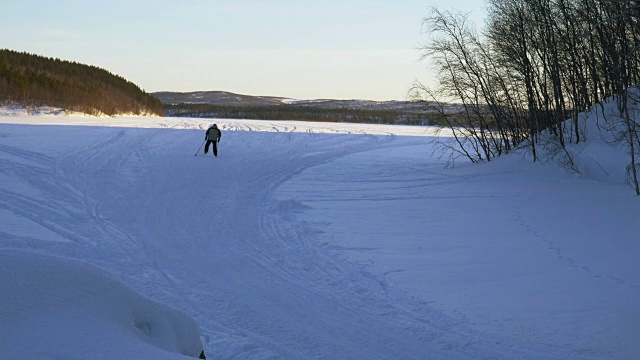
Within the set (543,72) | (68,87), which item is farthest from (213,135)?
(68,87)

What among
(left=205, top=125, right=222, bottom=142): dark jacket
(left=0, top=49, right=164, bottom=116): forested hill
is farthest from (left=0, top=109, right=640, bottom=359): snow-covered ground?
(left=0, top=49, right=164, bottom=116): forested hill

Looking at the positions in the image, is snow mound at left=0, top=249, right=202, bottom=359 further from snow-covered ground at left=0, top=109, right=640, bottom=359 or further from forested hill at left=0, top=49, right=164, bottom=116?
forested hill at left=0, top=49, right=164, bottom=116

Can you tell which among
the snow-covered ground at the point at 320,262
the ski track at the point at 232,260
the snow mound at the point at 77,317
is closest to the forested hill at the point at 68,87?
the ski track at the point at 232,260

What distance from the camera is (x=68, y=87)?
68812 mm

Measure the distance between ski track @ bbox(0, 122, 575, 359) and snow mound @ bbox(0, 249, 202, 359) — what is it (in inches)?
81.9

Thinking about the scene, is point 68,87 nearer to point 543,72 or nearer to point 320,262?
point 543,72

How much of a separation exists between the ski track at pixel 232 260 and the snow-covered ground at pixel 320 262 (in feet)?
0.12

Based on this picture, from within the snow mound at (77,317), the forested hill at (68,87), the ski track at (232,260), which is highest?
the forested hill at (68,87)

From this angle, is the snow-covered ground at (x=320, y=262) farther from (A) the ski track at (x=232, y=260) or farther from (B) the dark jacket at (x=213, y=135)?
(B) the dark jacket at (x=213, y=135)

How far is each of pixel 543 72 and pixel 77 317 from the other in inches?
828

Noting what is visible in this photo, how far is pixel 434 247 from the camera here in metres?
11.9

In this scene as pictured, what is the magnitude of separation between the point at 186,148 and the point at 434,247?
21.7m

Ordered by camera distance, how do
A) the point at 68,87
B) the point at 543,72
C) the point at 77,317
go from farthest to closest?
the point at 68,87
the point at 543,72
the point at 77,317

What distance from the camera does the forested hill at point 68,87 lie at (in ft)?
197
